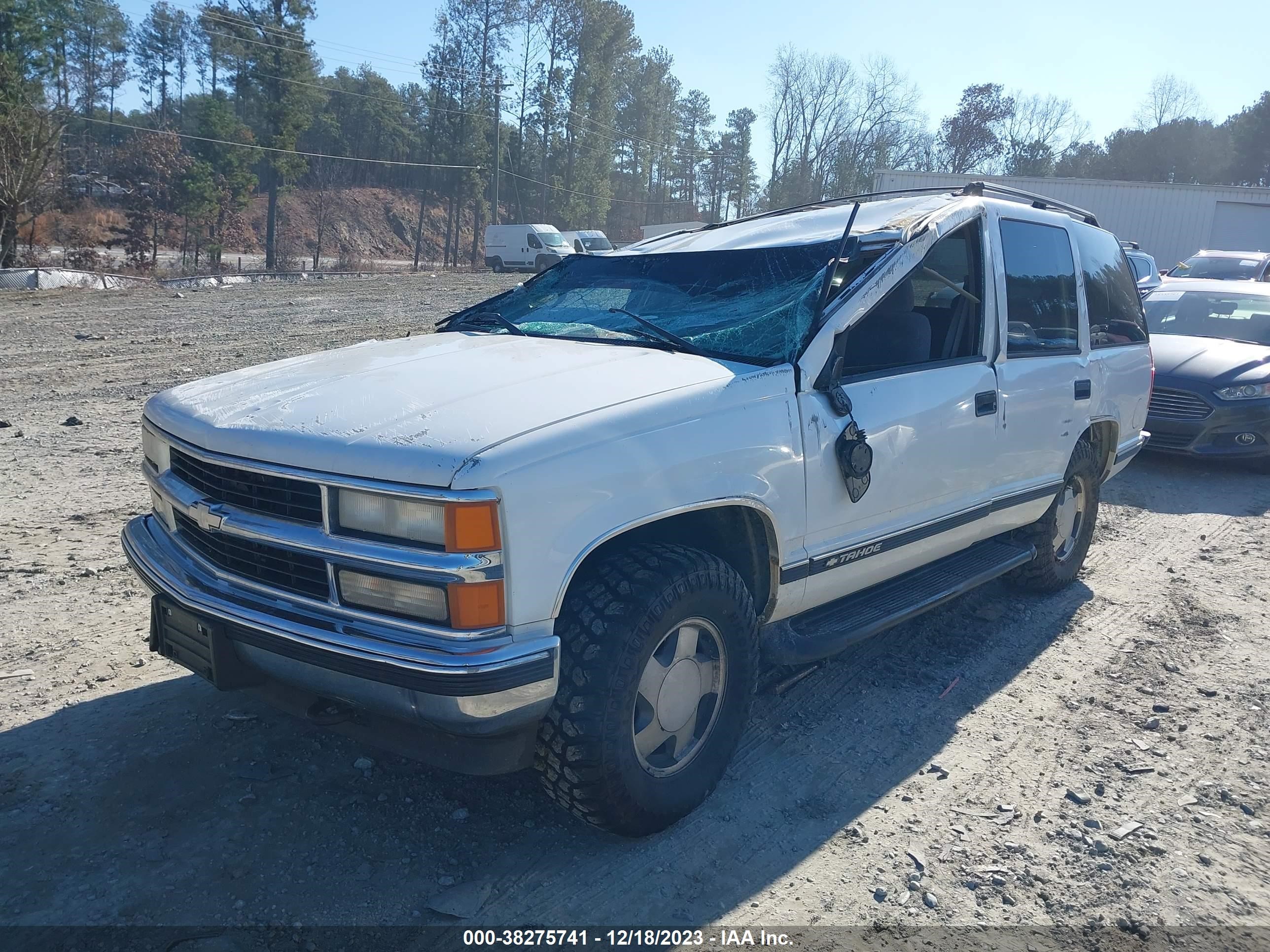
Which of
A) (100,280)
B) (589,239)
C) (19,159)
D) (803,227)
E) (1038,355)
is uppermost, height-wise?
(19,159)

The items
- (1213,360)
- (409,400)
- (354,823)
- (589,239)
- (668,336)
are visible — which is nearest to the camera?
(409,400)

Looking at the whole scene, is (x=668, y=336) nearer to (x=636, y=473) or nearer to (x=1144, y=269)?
(x=636, y=473)

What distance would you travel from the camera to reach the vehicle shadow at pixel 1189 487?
7605 mm

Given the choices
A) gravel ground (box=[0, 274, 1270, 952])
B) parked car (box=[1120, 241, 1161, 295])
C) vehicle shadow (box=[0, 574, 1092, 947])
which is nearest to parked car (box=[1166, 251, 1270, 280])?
parked car (box=[1120, 241, 1161, 295])

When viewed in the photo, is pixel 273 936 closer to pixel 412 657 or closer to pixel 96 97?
pixel 412 657

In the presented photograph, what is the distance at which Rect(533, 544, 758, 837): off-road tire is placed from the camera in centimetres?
270

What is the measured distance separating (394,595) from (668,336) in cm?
156

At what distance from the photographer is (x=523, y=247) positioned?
4534 centimetres

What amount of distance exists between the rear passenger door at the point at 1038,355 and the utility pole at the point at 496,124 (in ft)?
156

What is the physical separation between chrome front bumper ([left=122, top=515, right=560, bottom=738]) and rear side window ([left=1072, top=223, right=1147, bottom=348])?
4.00 meters

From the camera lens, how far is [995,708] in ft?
13.4

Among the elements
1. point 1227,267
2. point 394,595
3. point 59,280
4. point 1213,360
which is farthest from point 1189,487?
point 59,280

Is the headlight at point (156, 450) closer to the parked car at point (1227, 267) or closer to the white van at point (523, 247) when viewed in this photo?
the parked car at point (1227, 267)

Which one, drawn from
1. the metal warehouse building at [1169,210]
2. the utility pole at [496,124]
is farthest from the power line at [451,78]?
the metal warehouse building at [1169,210]
